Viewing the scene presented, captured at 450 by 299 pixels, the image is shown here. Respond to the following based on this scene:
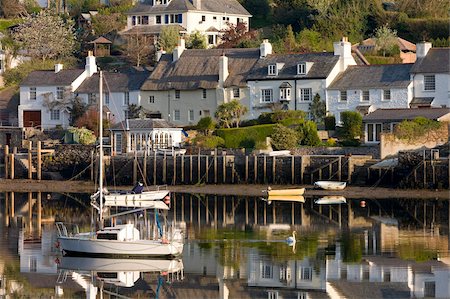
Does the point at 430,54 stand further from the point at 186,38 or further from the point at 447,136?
the point at 186,38

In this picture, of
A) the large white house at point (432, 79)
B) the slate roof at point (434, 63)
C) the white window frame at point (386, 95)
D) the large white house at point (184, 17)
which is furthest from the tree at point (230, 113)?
the large white house at point (184, 17)

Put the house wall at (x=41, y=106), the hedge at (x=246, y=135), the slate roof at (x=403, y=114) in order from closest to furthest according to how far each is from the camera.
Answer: the slate roof at (x=403, y=114) → the hedge at (x=246, y=135) → the house wall at (x=41, y=106)

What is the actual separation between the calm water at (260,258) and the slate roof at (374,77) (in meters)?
19.9

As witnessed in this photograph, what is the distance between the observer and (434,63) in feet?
262

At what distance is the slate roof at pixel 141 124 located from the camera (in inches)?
3174

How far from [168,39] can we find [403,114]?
3314 cm

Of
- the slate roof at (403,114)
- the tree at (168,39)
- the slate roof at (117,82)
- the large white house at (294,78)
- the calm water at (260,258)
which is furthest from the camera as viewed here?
the tree at (168,39)

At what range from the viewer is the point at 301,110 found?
8225cm

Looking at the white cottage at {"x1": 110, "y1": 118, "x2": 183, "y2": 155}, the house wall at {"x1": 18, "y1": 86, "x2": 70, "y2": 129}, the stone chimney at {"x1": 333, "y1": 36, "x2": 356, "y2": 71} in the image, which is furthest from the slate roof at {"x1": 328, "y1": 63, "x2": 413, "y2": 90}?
the house wall at {"x1": 18, "y1": 86, "x2": 70, "y2": 129}

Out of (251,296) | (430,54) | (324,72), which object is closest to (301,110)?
(324,72)

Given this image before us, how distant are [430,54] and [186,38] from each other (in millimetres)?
29088

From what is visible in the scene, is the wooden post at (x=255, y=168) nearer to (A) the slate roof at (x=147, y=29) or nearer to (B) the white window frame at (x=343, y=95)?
(B) the white window frame at (x=343, y=95)

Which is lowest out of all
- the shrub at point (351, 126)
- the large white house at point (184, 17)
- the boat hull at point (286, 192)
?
the boat hull at point (286, 192)

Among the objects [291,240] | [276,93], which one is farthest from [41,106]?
[291,240]
